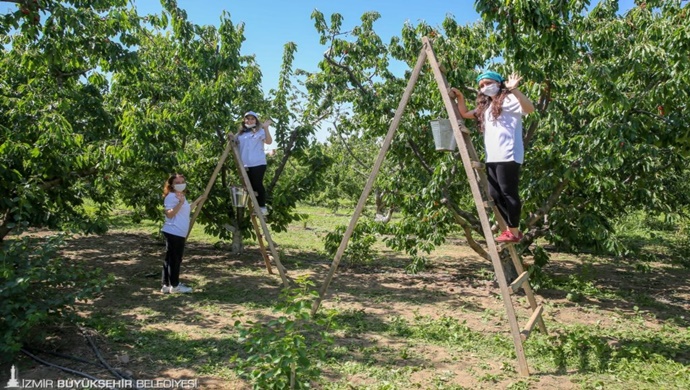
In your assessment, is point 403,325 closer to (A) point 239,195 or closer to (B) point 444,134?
(B) point 444,134

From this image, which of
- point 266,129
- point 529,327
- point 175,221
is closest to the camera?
point 529,327

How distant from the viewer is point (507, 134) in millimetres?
4059

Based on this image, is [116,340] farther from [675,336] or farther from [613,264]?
[613,264]

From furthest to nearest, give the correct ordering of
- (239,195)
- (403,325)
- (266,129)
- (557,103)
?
(239,195)
(266,129)
(557,103)
(403,325)

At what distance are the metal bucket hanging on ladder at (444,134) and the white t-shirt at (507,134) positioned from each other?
1.49 feet

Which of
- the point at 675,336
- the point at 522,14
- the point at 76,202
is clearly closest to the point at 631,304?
the point at 675,336

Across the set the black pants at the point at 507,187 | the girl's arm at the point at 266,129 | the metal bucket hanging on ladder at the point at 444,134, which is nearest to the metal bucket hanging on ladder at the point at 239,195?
the girl's arm at the point at 266,129

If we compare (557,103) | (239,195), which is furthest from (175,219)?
(557,103)

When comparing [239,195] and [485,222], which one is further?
[239,195]

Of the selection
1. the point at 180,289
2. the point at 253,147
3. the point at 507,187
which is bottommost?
the point at 180,289

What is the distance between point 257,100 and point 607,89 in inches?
223

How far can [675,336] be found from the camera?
5.18m

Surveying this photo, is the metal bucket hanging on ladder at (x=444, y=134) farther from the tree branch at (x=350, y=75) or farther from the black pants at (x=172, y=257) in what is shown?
the black pants at (x=172, y=257)

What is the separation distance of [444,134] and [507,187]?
0.79 meters
